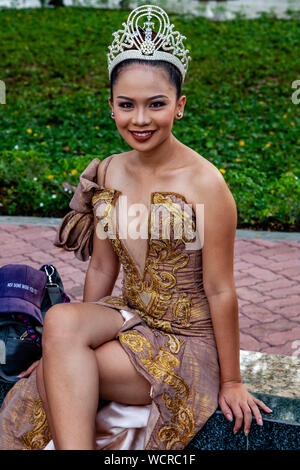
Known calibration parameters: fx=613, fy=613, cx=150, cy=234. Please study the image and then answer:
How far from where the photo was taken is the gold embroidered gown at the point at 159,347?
2.12m

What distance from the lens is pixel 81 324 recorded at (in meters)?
2.08

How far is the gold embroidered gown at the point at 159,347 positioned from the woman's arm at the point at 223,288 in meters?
0.05

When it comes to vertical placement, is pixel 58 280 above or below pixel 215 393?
above

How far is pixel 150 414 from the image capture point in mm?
2117

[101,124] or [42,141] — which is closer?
[42,141]

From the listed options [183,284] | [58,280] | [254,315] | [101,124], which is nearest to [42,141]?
[101,124]

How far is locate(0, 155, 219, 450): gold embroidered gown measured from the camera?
2.12 m

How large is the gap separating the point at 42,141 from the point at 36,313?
19.1 feet

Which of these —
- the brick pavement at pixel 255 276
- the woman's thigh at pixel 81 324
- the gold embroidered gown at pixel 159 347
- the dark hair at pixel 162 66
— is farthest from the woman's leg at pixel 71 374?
the brick pavement at pixel 255 276

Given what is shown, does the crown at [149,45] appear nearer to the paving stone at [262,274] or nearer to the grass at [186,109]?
the paving stone at [262,274]

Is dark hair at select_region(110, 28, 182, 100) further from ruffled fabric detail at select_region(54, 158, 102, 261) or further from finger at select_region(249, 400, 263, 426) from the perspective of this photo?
finger at select_region(249, 400, 263, 426)

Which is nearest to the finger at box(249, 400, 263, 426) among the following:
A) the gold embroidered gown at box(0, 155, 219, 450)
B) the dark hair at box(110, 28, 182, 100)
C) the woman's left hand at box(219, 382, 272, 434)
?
the woman's left hand at box(219, 382, 272, 434)

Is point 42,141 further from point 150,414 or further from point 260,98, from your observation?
point 150,414

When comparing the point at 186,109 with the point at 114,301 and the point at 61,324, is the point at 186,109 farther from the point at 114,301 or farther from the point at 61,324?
the point at 61,324
